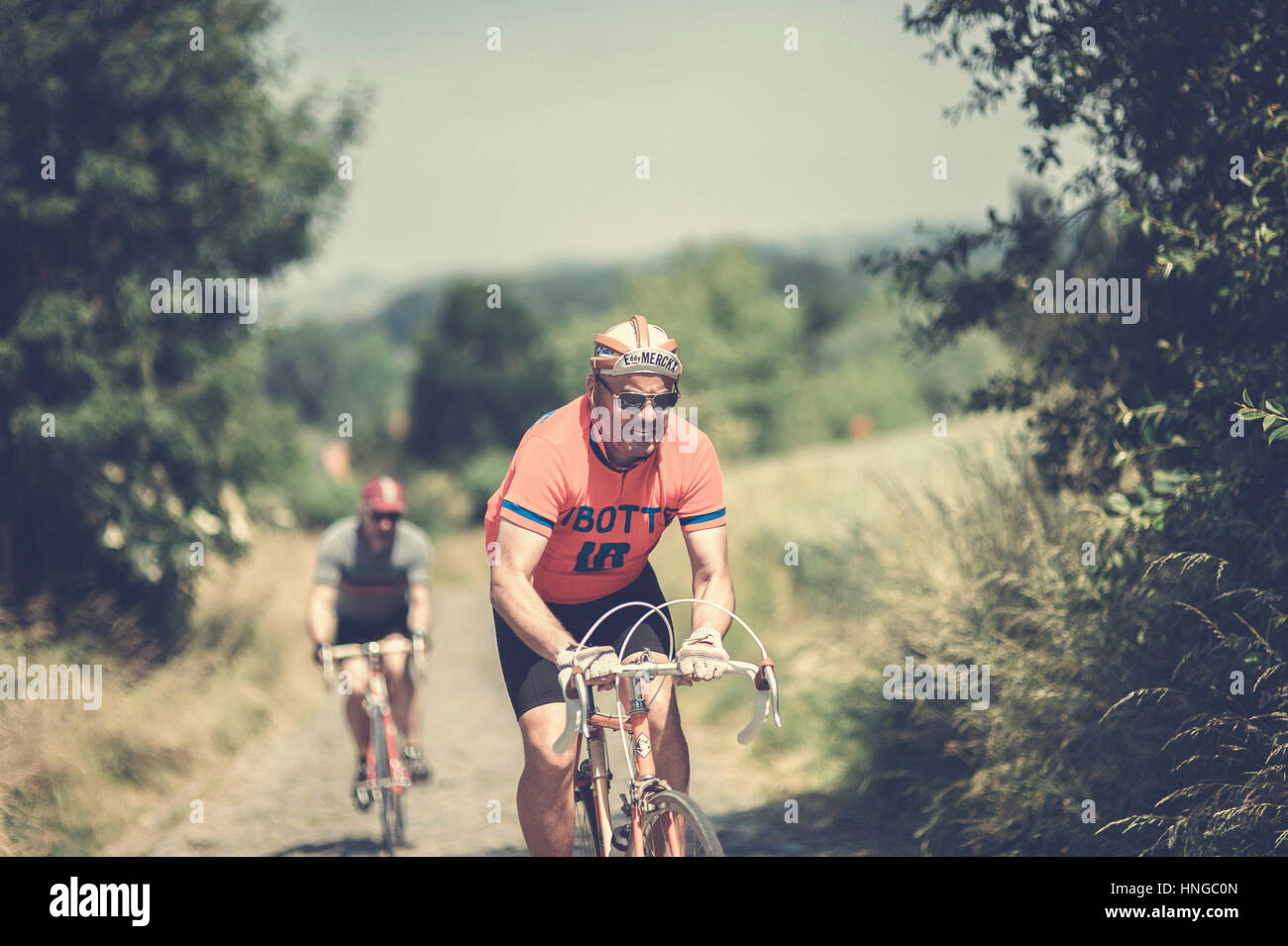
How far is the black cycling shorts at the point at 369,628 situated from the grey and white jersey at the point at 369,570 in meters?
0.03

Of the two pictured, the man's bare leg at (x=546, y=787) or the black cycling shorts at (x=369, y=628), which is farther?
the black cycling shorts at (x=369, y=628)

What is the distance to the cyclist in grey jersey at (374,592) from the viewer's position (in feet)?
25.0

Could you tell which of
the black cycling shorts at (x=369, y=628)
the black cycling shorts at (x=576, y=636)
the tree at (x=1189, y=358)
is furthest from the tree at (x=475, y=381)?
the black cycling shorts at (x=576, y=636)

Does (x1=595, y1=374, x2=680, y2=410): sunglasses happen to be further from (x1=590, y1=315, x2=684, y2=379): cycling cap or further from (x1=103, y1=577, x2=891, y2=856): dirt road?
(x1=103, y1=577, x2=891, y2=856): dirt road

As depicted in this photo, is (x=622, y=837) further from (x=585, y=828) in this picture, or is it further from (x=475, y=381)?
(x=475, y=381)

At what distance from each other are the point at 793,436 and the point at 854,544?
5549cm

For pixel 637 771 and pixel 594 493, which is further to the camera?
pixel 594 493

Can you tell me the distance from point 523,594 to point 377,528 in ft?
13.6

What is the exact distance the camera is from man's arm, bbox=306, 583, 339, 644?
746 centimetres

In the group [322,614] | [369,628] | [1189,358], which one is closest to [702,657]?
[1189,358]

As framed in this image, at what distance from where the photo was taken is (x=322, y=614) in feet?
24.7

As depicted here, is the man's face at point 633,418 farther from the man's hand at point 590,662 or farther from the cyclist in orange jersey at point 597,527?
the man's hand at point 590,662

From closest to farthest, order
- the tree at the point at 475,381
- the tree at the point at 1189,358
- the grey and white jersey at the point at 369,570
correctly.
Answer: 1. the tree at the point at 1189,358
2. the grey and white jersey at the point at 369,570
3. the tree at the point at 475,381
